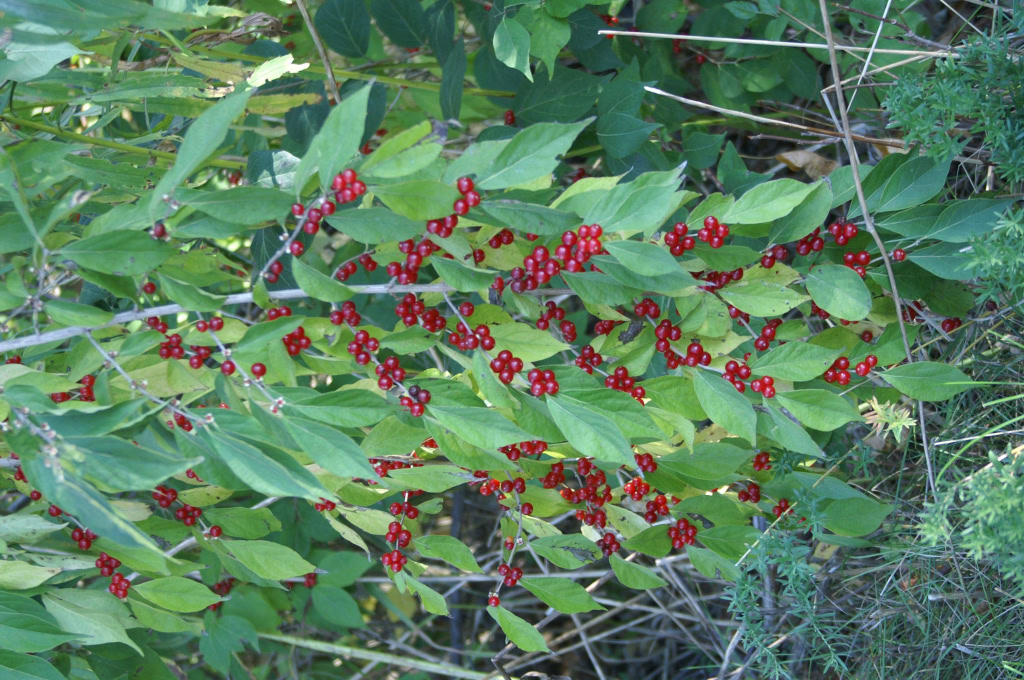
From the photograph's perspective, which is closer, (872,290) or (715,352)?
(715,352)

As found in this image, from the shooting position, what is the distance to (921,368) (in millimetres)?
872

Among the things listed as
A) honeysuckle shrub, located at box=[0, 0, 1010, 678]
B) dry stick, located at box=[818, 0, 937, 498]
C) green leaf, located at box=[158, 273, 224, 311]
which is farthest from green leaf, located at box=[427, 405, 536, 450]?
dry stick, located at box=[818, 0, 937, 498]

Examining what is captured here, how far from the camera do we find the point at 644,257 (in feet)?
2.31

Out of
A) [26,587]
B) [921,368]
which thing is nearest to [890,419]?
[921,368]

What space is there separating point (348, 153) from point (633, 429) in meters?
0.36

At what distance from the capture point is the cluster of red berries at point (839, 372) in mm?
886

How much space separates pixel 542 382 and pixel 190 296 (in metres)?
0.33

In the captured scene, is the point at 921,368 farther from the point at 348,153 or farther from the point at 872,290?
the point at 348,153

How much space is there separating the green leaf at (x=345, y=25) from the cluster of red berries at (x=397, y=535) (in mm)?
775

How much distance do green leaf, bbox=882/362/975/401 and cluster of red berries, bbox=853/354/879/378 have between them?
3 centimetres

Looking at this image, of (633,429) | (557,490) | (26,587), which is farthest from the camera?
(557,490)

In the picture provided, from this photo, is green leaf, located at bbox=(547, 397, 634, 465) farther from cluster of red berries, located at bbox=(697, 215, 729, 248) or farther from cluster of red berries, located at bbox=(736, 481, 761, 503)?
Result: cluster of red berries, located at bbox=(736, 481, 761, 503)

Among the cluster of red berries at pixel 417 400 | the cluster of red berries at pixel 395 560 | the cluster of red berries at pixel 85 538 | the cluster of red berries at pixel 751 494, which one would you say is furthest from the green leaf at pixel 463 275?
the cluster of red berries at pixel 85 538

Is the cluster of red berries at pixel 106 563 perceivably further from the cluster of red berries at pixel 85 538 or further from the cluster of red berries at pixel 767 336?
the cluster of red berries at pixel 767 336
